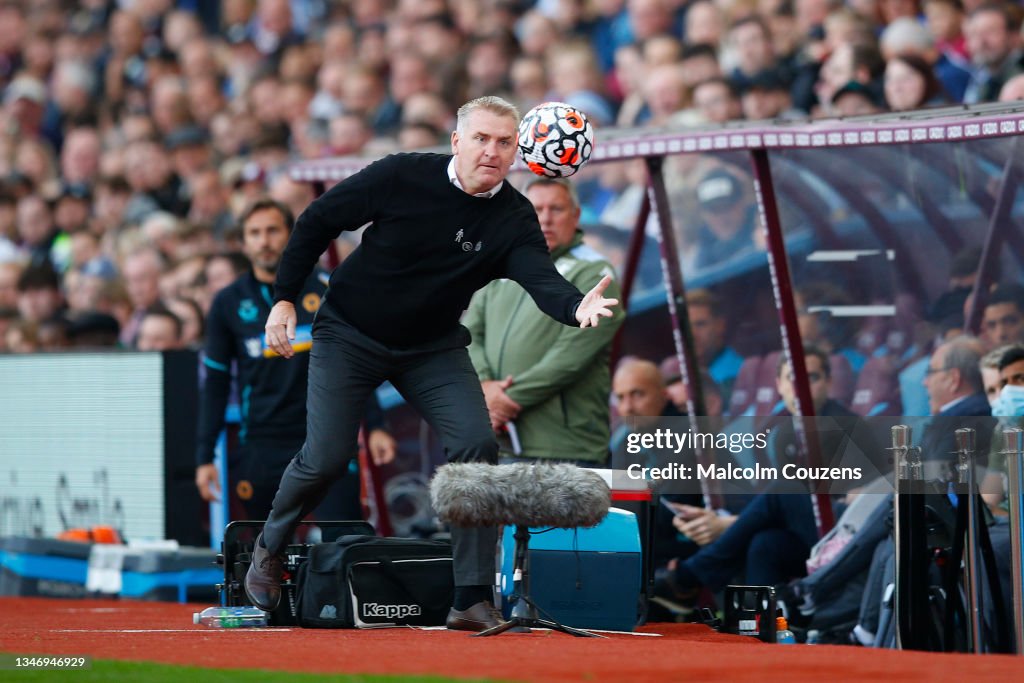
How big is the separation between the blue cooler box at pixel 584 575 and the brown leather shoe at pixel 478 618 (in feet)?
1.47

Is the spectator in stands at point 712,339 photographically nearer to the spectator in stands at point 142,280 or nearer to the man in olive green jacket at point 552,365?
the man in olive green jacket at point 552,365

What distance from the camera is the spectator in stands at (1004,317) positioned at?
8.27 m

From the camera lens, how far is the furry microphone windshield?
648 centimetres

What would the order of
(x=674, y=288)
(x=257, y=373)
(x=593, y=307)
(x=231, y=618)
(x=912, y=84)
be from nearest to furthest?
1. (x=593, y=307)
2. (x=231, y=618)
3. (x=257, y=373)
4. (x=674, y=288)
5. (x=912, y=84)

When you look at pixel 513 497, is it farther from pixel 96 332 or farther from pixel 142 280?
pixel 142 280

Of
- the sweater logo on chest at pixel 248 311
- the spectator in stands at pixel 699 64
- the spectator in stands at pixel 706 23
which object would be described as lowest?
the sweater logo on chest at pixel 248 311

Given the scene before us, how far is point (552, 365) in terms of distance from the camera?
8211 millimetres

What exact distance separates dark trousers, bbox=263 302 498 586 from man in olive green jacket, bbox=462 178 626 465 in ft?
3.55

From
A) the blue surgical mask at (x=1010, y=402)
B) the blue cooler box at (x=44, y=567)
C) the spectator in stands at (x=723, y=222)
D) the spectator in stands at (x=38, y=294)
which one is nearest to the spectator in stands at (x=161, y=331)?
the blue cooler box at (x=44, y=567)

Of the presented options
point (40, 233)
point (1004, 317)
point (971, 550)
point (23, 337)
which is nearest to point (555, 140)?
point (971, 550)

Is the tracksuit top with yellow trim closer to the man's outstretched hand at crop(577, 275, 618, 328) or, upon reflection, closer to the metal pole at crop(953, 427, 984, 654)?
the man's outstretched hand at crop(577, 275, 618, 328)

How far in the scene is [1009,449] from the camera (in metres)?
6.84

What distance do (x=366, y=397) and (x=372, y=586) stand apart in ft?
2.97

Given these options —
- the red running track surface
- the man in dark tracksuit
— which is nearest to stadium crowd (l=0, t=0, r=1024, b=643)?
the red running track surface
